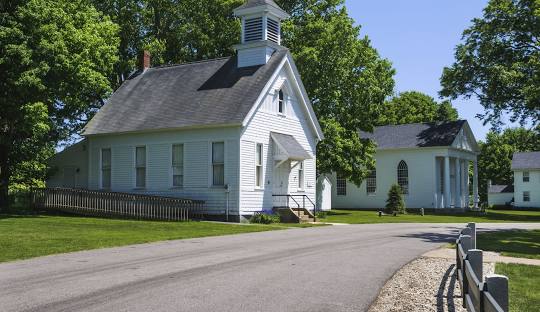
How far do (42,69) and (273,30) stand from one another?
40.6ft

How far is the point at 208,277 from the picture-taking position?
1088 centimetres

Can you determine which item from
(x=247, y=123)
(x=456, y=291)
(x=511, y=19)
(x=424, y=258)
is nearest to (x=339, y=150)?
(x=247, y=123)

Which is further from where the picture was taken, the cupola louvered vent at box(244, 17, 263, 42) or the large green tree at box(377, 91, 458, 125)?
the large green tree at box(377, 91, 458, 125)

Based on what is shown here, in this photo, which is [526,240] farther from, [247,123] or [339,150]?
[339,150]

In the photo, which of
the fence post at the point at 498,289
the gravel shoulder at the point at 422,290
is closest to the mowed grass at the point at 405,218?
the gravel shoulder at the point at 422,290

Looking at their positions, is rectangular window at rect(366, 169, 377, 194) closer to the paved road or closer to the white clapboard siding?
the white clapboard siding

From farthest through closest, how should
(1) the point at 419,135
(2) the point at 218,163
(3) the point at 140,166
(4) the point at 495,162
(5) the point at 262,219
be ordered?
(4) the point at 495,162
(1) the point at 419,135
(3) the point at 140,166
(2) the point at 218,163
(5) the point at 262,219

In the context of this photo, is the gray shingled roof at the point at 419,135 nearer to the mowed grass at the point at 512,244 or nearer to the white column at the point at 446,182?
the white column at the point at 446,182

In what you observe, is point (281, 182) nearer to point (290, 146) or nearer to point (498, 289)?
point (290, 146)

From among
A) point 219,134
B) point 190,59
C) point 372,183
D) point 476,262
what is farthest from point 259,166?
point 372,183

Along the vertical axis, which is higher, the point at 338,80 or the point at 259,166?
the point at 338,80

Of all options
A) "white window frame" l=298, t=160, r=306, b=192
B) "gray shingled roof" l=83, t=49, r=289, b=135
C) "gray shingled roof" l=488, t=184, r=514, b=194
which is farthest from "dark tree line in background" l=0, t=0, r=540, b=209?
"gray shingled roof" l=488, t=184, r=514, b=194

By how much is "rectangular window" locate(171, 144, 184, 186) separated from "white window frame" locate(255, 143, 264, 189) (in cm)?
394

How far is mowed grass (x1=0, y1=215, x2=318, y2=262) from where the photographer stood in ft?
49.8
